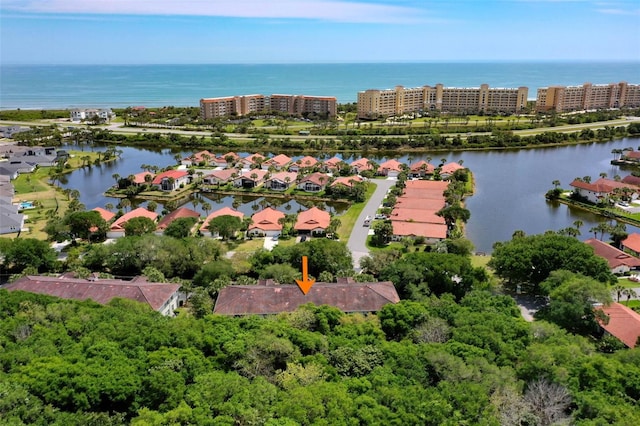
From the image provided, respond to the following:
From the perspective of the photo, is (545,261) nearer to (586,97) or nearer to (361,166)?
(361,166)

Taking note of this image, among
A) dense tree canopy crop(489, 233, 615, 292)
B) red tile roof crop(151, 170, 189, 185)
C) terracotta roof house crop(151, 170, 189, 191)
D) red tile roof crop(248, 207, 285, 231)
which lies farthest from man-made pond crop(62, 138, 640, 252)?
dense tree canopy crop(489, 233, 615, 292)

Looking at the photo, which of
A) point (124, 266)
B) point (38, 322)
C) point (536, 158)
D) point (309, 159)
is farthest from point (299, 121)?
point (38, 322)

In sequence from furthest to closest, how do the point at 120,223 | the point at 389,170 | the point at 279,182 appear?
the point at 389,170, the point at 279,182, the point at 120,223

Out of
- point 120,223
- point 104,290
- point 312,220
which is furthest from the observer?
point 312,220

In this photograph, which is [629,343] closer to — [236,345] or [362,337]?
[362,337]

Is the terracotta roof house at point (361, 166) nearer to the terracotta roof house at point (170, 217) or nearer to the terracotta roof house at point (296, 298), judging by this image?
the terracotta roof house at point (170, 217)

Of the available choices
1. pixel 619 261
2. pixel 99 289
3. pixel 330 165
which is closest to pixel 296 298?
pixel 99 289

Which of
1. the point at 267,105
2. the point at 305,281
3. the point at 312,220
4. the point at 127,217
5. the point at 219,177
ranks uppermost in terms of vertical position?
the point at 267,105
